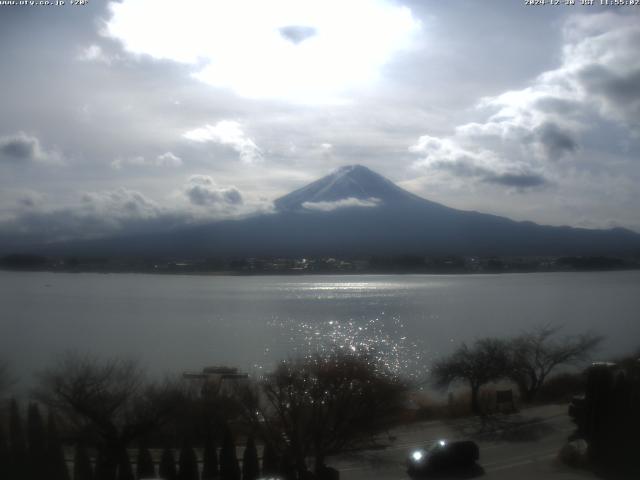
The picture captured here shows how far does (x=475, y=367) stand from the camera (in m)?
14.6

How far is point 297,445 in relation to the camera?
8617 mm

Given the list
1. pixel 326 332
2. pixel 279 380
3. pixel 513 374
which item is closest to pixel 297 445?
pixel 279 380

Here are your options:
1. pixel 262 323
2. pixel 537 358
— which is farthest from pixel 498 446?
pixel 262 323

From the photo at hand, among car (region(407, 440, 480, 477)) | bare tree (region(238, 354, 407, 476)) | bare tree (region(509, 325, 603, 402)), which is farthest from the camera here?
bare tree (region(509, 325, 603, 402))

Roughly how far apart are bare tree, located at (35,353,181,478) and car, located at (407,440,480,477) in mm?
3330

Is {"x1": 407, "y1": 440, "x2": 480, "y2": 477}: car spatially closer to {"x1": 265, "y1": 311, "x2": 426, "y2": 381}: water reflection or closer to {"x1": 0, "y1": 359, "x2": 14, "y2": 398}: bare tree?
{"x1": 0, "y1": 359, "x2": 14, "y2": 398}: bare tree

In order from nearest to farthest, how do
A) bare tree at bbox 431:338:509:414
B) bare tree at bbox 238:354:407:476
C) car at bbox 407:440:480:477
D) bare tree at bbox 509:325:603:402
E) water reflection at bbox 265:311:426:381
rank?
car at bbox 407:440:480:477 → bare tree at bbox 238:354:407:476 → bare tree at bbox 431:338:509:414 → bare tree at bbox 509:325:603:402 → water reflection at bbox 265:311:426:381

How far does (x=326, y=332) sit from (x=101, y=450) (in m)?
20.3

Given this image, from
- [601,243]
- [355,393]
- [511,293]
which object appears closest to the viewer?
[355,393]

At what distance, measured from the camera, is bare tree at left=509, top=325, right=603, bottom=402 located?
→ 1480cm

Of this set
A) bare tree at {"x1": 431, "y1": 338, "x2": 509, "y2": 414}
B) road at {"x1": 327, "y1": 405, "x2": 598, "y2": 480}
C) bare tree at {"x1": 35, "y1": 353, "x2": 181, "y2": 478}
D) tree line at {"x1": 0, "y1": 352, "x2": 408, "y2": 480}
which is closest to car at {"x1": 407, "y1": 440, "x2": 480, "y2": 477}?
road at {"x1": 327, "y1": 405, "x2": 598, "y2": 480}

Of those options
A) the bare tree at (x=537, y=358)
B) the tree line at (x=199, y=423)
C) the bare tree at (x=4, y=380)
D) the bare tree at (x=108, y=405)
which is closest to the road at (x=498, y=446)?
the tree line at (x=199, y=423)

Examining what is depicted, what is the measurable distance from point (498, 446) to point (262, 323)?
21.7m

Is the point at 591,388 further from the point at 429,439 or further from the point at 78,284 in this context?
the point at 78,284
